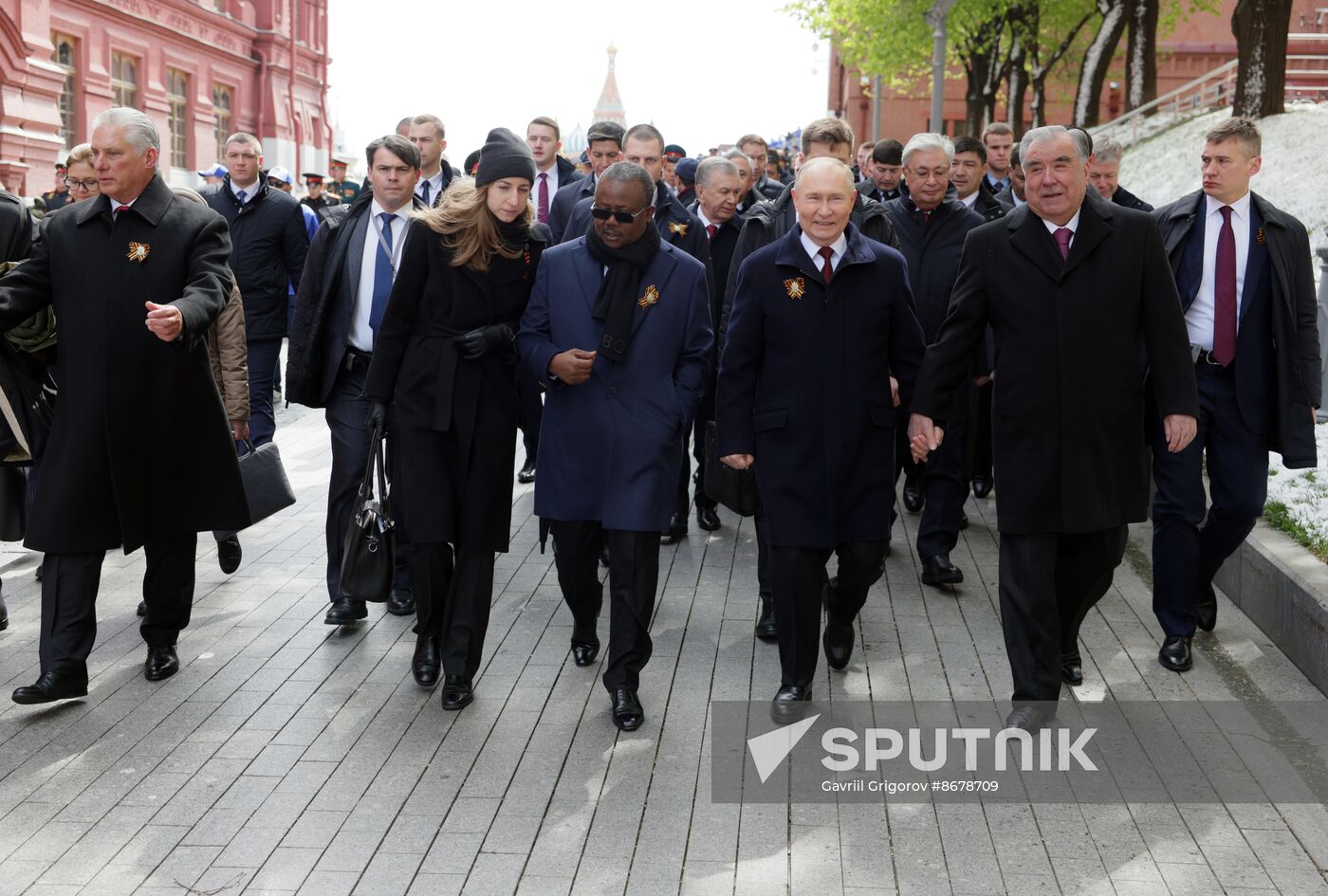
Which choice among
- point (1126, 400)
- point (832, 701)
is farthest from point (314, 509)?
point (1126, 400)

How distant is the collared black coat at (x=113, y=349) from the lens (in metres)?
6.00

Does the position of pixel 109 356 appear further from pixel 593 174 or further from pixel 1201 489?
pixel 593 174

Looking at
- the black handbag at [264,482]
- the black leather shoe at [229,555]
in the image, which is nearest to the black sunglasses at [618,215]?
the black handbag at [264,482]

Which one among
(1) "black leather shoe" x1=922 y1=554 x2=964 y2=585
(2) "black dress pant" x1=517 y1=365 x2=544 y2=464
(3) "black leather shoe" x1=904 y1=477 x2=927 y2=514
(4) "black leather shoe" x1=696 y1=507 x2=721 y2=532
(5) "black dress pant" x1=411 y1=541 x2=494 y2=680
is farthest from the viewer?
(3) "black leather shoe" x1=904 y1=477 x2=927 y2=514

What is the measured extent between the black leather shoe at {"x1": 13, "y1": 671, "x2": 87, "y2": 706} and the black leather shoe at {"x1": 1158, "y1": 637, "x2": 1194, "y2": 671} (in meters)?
4.40

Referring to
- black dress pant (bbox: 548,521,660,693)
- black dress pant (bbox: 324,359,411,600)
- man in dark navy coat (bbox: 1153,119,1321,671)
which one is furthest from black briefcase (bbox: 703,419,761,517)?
man in dark navy coat (bbox: 1153,119,1321,671)

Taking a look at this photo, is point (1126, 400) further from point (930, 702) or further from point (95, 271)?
point (95, 271)

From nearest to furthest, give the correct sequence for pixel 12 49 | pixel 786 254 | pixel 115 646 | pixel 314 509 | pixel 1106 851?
pixel 1106 851, pixel 786 254, pixel 115 646, pixel 314 509, pixel 12 49

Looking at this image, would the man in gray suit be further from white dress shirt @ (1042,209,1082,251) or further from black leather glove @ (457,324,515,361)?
white dress shirt @ (1042,209,1082,251)

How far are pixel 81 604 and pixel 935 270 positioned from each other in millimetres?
4785

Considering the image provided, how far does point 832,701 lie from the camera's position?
6.12 metres

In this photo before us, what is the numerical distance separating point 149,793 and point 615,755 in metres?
1.55

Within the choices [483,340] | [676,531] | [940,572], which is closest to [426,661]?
[483,340]

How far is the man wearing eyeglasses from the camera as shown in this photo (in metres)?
8.27
